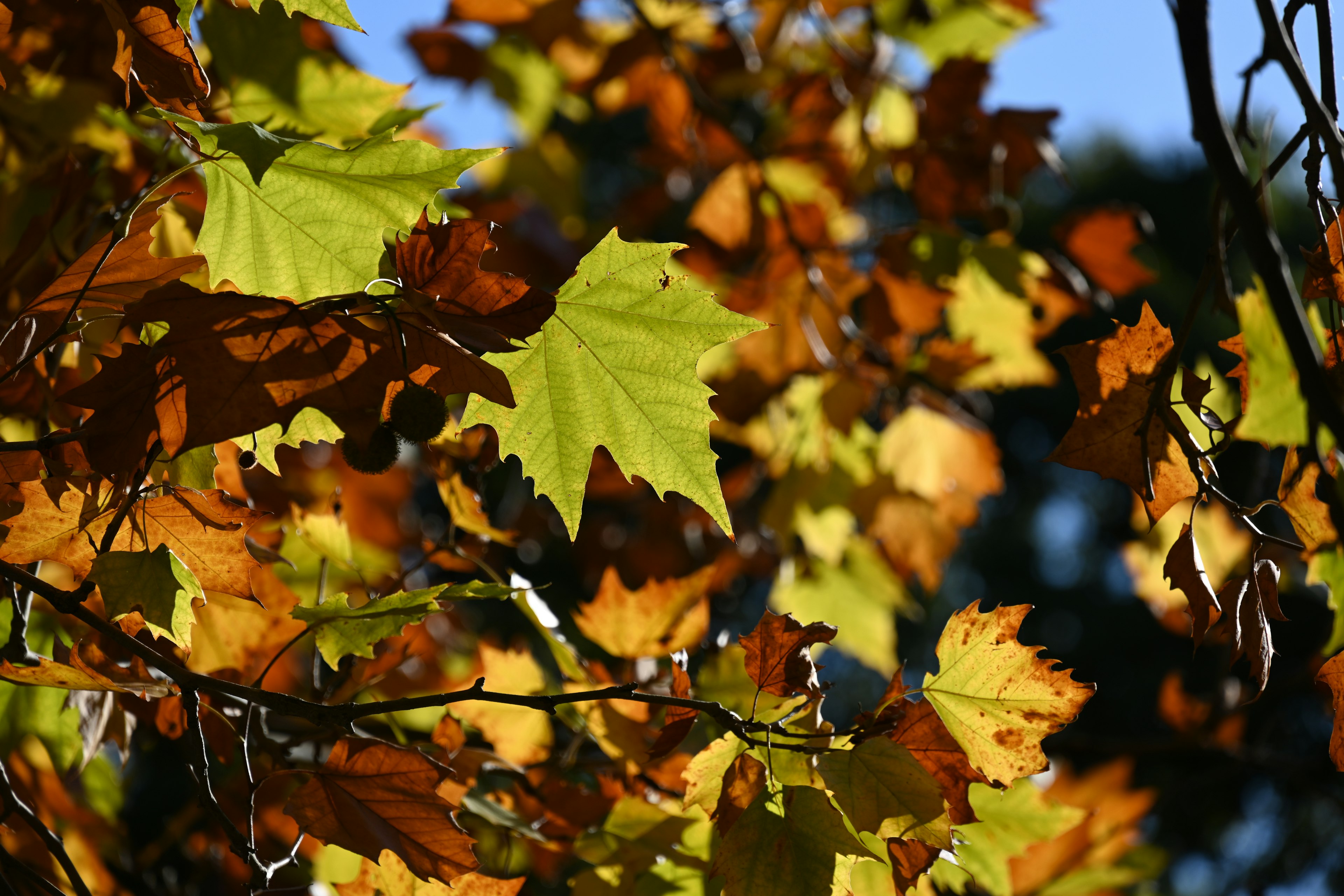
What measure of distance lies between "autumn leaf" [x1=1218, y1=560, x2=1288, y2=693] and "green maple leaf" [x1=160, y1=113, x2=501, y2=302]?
2.20ft

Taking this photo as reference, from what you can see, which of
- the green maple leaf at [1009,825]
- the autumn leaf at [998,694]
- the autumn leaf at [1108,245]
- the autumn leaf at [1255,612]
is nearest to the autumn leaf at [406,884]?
the autumn leaf at [998,694]

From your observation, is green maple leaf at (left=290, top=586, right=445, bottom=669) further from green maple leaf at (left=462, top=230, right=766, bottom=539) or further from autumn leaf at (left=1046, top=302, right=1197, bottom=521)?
autumn leaf at (left=1046, top=302, right=1197, bottom=521)

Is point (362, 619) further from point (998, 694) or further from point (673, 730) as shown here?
point (998, 694)

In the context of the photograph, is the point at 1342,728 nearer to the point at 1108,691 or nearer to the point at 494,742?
the point at 494,742

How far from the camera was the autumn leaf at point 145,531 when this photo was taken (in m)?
0.73

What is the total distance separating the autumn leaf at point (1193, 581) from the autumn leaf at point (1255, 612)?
0.01 m

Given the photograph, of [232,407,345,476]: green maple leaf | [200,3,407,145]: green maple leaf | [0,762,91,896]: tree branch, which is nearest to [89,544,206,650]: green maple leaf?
[232,407,345,476]: green maple leaf

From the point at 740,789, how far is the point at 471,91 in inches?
122

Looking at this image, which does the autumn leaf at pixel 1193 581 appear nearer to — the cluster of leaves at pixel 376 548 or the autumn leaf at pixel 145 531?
the cluster of leaves at pixel 376 548

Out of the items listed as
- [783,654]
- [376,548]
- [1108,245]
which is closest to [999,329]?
[1108,245]

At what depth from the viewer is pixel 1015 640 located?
790 mm

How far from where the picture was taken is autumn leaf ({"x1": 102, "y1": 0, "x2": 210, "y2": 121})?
75 centimetres

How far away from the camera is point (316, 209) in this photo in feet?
2.43

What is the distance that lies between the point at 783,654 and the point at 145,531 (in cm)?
50
